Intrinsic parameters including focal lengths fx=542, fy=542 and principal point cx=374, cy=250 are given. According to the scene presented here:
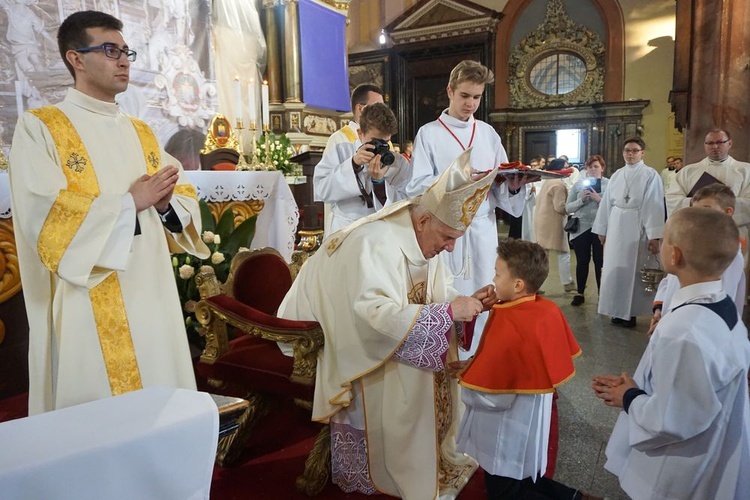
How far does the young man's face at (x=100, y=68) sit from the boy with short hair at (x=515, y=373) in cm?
160

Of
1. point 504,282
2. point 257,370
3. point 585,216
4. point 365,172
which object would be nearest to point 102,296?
point 257,370

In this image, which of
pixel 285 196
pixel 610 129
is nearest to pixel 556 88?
pixel 610 129

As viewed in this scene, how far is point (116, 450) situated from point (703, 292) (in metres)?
1.61

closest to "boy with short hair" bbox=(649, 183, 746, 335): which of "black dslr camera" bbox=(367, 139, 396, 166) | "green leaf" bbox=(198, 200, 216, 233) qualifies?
"black dslr camera" bbox=(367, 139, 396, 166)

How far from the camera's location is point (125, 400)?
1021 mm

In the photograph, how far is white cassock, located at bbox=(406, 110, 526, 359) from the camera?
3389 millimetres

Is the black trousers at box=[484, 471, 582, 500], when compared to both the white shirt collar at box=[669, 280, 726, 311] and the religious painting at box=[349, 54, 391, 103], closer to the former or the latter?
the white shirt collar at box=[669, 280, 726, 311]

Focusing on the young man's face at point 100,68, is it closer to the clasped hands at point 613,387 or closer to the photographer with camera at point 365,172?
the photographer with camera at point 365,172

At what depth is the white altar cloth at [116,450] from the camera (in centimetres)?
79

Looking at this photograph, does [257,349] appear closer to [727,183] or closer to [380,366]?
[380,366]

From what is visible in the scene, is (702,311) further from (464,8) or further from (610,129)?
(464,8)

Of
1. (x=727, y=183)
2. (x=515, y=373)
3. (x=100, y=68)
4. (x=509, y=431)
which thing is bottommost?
(x=509, y=431)

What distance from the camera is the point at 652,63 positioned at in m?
13.0

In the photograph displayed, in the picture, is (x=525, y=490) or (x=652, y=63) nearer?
(x=525, y=490)
